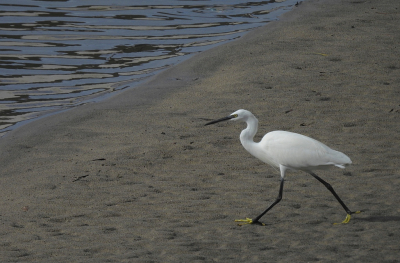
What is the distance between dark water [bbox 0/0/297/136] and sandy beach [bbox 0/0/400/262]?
83 cm

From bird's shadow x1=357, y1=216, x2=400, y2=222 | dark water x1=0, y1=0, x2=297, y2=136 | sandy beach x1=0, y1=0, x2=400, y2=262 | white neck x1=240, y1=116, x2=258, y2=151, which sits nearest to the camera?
sandy beach x1=0, y1=0, x2=400, y2=262

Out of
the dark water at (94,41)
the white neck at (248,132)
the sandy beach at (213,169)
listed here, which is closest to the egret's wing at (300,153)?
the white neck at (248,132)

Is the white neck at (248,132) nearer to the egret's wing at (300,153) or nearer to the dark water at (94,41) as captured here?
the egret's wing at (300,153)

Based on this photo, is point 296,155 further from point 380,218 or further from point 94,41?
point 94,41

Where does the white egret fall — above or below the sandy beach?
above

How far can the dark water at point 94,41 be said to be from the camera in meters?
8.74

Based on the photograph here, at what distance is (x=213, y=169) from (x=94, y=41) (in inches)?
255

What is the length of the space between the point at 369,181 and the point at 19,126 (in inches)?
174

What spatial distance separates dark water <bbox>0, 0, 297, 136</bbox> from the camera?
874cm

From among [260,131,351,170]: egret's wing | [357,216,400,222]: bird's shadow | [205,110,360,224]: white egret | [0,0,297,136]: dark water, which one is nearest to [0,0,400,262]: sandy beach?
[357,216,400,222]: bird's shadow

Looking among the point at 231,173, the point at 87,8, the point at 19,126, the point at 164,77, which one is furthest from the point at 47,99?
the point at 87,8

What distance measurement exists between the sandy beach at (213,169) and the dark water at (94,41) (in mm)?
830

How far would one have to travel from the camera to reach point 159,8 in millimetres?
14273

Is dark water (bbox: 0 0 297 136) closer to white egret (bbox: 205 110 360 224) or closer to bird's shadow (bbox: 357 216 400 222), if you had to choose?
white egret (bbox: 205 110 360 224)
